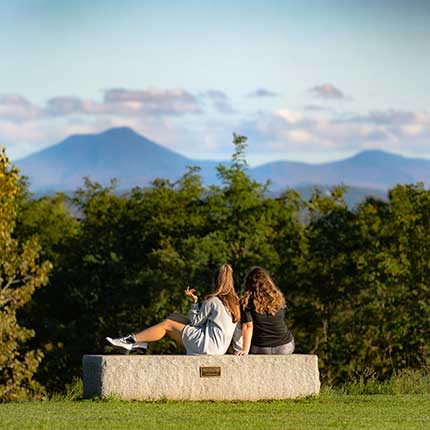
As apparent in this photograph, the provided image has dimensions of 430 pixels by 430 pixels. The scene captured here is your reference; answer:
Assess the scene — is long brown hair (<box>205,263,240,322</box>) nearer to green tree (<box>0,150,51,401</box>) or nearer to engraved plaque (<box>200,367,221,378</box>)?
engraved plaque (<box>200,367,221,378</box>)

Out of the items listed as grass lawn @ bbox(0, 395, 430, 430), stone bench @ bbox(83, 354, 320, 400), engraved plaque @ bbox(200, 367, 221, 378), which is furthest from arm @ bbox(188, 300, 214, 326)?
grass lawn @ bbox(0, 395, 430, 430)

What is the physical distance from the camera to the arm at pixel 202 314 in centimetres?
1433

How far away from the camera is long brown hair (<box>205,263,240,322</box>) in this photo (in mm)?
14211

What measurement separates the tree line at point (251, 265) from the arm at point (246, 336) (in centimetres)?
2218

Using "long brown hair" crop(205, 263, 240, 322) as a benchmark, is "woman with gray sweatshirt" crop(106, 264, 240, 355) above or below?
below

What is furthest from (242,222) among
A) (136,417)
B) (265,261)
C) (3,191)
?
(136,417)

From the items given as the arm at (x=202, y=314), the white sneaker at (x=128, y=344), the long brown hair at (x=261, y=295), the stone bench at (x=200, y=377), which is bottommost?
the stone bench at (x=200, y=377)

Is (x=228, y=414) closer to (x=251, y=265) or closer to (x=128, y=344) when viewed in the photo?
(x=128, y=344)

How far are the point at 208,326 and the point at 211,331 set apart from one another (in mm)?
102

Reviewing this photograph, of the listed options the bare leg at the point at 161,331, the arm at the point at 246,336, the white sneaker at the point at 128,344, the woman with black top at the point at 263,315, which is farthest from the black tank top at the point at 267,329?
the white sneaker at the point at 128,344

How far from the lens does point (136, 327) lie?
131 ft

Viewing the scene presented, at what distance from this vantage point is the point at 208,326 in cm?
1431

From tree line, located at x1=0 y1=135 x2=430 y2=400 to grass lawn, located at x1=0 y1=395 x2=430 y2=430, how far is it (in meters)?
23.0

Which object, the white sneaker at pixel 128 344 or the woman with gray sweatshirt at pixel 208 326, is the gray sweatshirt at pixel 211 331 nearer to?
the woman with gray sweatshirt at pixel 208 326
